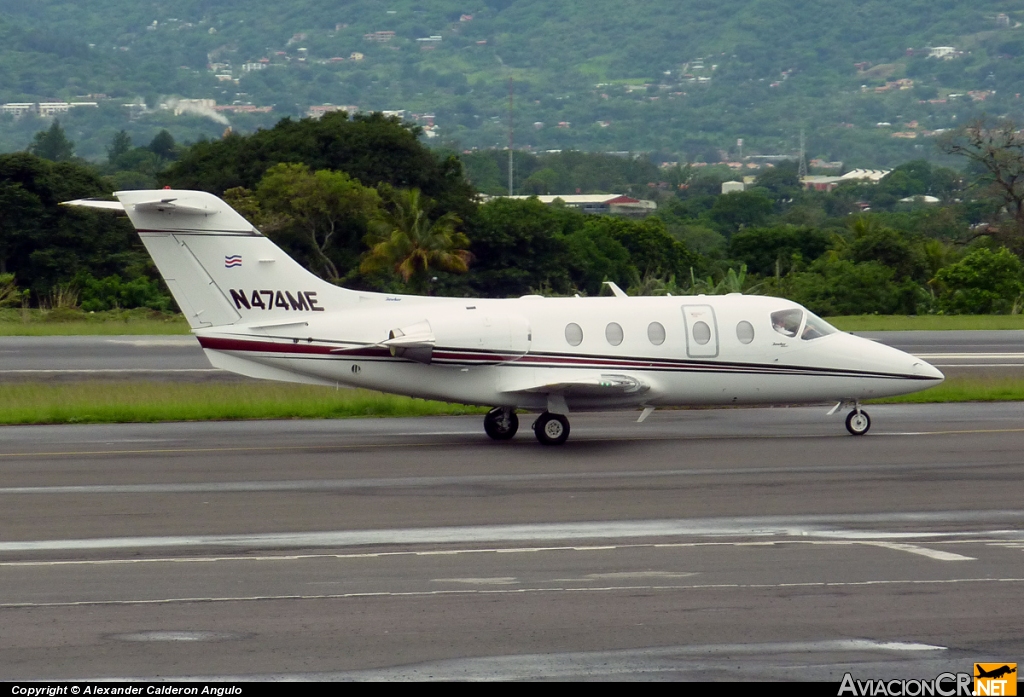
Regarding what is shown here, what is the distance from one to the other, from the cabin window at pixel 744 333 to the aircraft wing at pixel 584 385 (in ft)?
6.19

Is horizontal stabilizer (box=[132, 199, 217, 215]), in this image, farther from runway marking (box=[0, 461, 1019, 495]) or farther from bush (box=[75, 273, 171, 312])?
bush (box=[75, 273, 171, 312])

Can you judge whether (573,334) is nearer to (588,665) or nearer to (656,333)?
(656,333)

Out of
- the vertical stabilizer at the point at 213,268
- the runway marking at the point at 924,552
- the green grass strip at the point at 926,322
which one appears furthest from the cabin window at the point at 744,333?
the green grass strip at the point at 926,322

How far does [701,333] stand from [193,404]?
36.7 ft

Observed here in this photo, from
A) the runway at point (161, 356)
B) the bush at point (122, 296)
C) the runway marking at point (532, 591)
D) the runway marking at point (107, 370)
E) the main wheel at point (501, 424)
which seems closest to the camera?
the runway marking at point (532, 591)

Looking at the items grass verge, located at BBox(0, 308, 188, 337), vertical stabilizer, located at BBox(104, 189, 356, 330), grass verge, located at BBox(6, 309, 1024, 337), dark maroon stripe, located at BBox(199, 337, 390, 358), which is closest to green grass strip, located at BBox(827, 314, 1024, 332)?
grass verge, located at BBox(6, 309, 1024, 337)

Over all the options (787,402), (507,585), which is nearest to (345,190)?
(787,402)

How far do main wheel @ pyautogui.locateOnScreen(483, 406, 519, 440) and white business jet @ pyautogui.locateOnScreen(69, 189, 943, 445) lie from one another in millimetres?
A: 24

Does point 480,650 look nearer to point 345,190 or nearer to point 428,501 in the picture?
point 428,501

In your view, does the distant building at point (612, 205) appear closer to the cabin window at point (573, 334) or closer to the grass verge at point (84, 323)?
the grass verge at point (84, 323)

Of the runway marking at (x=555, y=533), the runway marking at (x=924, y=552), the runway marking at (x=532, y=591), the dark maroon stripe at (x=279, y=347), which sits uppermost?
the dark maroon stripe at (x=279, y=347)

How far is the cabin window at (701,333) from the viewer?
2255 cm

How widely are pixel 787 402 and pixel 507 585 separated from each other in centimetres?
1213

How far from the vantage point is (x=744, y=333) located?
2280 cm
